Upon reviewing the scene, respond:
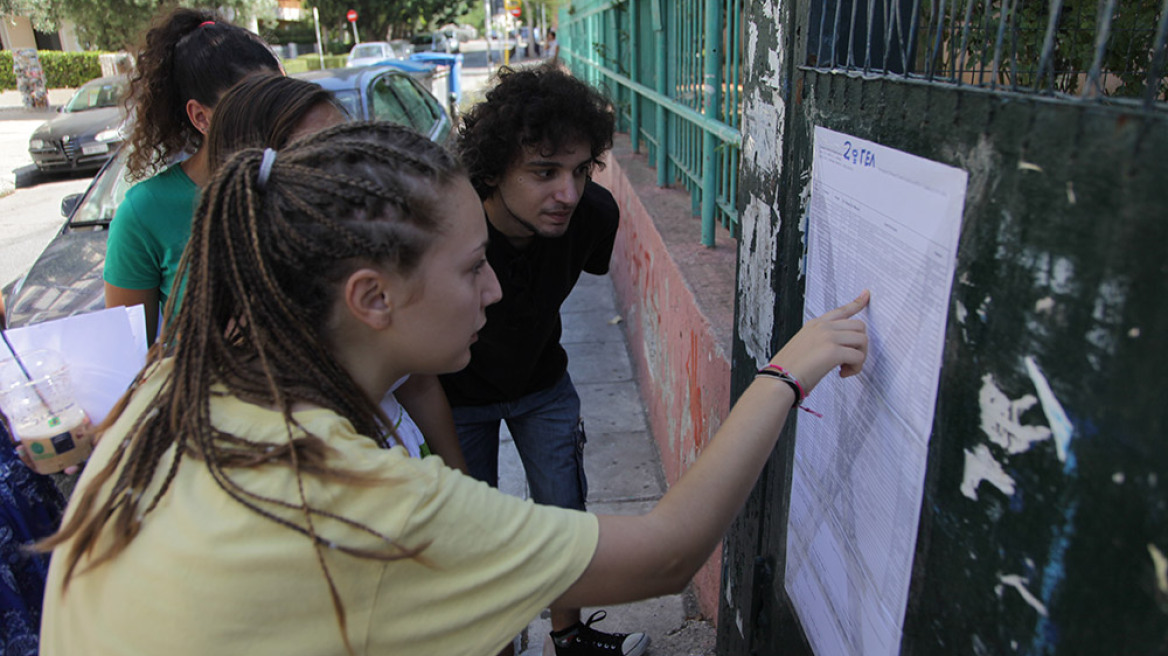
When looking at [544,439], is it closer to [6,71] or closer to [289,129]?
[289,129]

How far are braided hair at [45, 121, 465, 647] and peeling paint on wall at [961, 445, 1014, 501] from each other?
0.75 m

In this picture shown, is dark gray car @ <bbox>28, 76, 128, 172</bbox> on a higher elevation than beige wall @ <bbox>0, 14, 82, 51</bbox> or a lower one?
lower

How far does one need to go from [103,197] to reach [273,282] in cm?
476

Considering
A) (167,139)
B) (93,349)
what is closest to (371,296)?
(93,349)

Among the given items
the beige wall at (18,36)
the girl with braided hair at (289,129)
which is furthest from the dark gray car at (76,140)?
the beige wall at (18,36)

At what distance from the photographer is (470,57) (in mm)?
48625

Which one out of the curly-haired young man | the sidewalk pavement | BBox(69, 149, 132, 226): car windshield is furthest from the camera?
BBox(69, 149, 132, 226): car windshield

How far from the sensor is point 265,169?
1.13 metres

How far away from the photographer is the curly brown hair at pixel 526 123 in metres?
2.30

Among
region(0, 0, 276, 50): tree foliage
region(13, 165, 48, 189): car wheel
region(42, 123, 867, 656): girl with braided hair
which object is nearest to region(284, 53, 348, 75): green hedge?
region(0, 0, 276, 50): tree foliage

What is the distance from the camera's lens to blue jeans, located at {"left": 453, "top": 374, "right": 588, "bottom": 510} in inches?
100

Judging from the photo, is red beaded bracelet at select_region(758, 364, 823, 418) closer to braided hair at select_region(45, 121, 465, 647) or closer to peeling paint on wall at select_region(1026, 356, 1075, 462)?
peeling paint on wall at select_region(1026, 356, 1075, 462)

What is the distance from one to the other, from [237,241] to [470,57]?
50621 millimetres

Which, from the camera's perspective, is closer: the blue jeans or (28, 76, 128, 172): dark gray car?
the blue jeans
